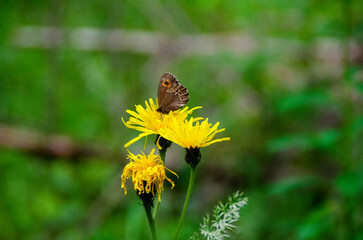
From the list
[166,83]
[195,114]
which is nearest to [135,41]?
[195,114]

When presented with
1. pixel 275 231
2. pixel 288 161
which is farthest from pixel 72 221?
pixel 288 161

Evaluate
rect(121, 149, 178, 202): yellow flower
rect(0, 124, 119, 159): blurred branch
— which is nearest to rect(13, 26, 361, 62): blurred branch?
rect(0, 124, 119, 159): blurred branch

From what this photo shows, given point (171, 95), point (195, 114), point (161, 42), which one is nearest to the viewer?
point (171, 95)

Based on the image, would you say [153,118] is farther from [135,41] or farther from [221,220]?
[135,41]

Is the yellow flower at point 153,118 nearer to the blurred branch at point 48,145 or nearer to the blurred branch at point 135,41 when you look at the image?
the blurred branch at point 48,145

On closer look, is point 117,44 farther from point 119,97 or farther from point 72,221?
point 72,221
